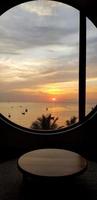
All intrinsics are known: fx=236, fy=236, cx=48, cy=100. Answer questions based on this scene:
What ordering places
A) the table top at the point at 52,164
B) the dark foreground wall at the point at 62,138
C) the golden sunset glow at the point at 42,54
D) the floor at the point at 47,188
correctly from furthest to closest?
the golden sunset glow at the point at 42,54 → the dark foreground wall at the point at 62,138 → the floor at the point at 47,188 → the table top at the point at 52,164

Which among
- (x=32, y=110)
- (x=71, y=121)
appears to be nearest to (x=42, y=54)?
(x=32, y=110)

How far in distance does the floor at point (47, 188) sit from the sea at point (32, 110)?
927 mm

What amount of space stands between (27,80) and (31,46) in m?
0.59

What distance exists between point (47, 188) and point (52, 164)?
0.81 feet

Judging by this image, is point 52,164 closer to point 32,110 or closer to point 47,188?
point 47,188

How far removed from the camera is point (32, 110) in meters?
3.72

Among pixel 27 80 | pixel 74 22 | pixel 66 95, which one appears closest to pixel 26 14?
pixel 74 22

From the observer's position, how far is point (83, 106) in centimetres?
341

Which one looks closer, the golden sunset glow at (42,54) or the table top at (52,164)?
the table top at (52,164)

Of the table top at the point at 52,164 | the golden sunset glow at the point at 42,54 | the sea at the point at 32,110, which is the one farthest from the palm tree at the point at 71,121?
the table top at the point at 52,164

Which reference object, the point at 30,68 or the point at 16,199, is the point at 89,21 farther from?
the point at 16,199

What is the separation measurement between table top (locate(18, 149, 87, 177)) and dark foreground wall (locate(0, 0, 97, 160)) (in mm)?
647

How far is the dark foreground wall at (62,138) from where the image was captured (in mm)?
3211

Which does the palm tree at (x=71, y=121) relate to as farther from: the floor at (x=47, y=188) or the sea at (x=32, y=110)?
the floor at (x=47, y=188)
